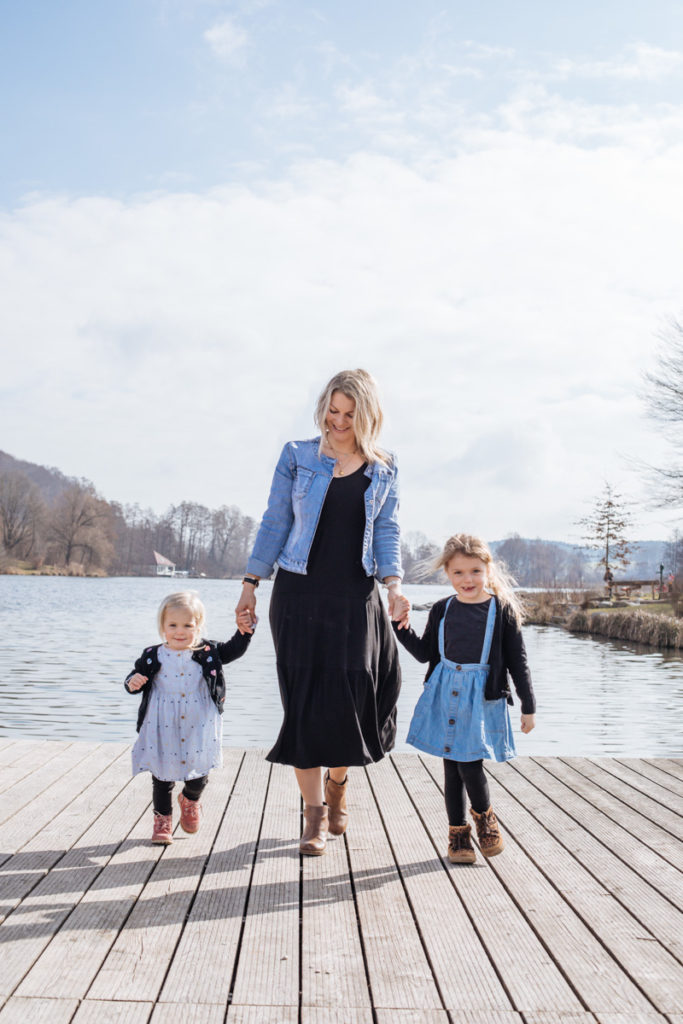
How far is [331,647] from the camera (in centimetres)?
320

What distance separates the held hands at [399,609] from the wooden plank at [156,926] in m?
1.05

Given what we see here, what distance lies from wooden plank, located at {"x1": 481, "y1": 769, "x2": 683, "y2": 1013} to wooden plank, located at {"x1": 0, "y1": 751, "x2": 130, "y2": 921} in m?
1.63

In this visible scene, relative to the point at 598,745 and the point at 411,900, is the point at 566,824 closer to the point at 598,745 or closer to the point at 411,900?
the point at 411,900

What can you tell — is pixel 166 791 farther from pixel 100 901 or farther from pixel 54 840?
pixel 100 901

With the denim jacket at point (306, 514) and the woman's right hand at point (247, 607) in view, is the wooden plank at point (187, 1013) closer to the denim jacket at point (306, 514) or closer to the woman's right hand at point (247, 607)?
the woman's right hand at point (247, 607)

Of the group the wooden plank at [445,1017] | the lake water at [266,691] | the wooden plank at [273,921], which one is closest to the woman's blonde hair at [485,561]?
the wooden plank at [273,921]

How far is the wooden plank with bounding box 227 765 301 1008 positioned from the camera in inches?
83.0

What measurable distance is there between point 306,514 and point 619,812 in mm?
1935

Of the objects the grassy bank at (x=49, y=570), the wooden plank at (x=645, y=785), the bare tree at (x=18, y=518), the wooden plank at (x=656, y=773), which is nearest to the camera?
the wooden plank at (x=645, y=785)

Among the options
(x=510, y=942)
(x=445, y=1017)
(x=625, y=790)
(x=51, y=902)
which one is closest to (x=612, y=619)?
(x=625, y=790)

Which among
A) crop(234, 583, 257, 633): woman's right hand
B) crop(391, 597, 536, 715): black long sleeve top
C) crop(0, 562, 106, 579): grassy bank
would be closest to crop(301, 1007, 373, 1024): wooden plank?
crop(391, 597, 536, 715): black long sleeve top

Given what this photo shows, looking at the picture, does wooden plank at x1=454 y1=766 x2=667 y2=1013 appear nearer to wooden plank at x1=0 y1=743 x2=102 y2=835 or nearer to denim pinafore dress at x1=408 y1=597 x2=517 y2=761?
denim pinafore dress at x1=408 y1=597 x2=517 y2=761

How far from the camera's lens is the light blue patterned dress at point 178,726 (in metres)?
3.28

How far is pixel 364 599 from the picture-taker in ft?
10.8
